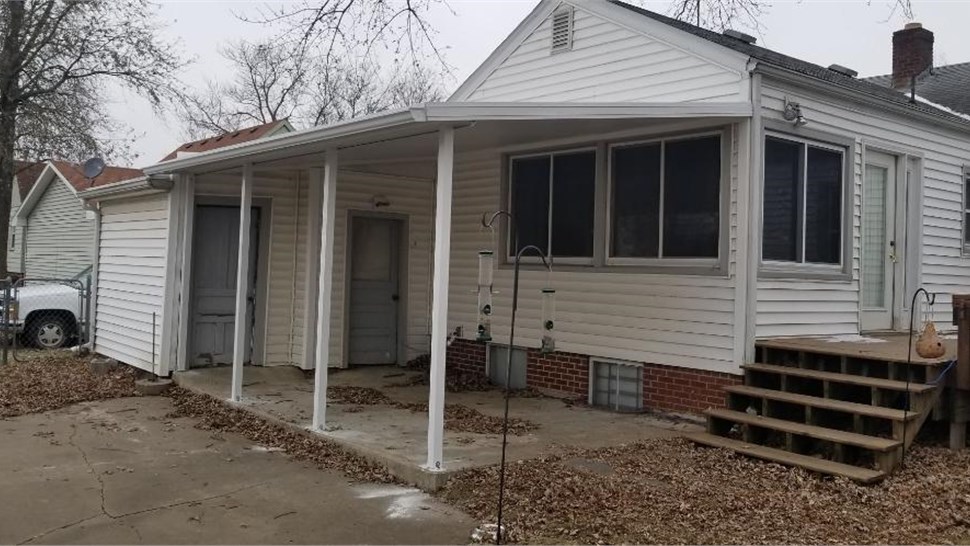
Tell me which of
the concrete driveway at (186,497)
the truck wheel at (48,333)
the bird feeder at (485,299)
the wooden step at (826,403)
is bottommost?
the concrete driveway at (186,497)

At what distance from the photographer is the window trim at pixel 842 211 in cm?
720

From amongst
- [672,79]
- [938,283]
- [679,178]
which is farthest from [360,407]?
[938,283]

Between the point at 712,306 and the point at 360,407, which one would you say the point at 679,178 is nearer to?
the point at 712,306

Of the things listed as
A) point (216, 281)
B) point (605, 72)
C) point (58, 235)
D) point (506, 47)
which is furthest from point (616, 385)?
point (58, 235)

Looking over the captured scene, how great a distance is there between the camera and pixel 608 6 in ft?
28.7

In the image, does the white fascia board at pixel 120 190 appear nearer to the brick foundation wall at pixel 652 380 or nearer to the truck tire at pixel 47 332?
the truck tire at pixel 47 332

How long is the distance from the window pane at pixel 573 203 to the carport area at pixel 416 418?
1735mm

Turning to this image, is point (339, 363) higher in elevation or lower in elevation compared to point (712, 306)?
lower

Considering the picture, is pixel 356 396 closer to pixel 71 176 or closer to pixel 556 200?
pixel 556 200

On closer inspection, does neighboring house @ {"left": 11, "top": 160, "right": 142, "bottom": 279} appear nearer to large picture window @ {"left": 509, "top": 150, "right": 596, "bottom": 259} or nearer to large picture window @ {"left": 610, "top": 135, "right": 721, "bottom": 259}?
large picture window @ {"left": 509, "top": 150, "right": 596, "bottom": 259}

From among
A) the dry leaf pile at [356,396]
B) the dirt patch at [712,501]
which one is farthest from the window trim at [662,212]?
the dry leaf pile at [356,396]

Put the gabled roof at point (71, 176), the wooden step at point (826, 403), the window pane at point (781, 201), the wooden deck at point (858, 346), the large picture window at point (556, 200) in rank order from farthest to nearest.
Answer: the gabled roof at point (71, 176), the large picture window at point (556, 200), the window pane at point (781, 201), the wooden deck at point (858, 346), the wooden step at point (826, 403)

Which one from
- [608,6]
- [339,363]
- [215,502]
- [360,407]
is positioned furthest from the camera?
[339,363]

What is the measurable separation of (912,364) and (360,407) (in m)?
5.06
